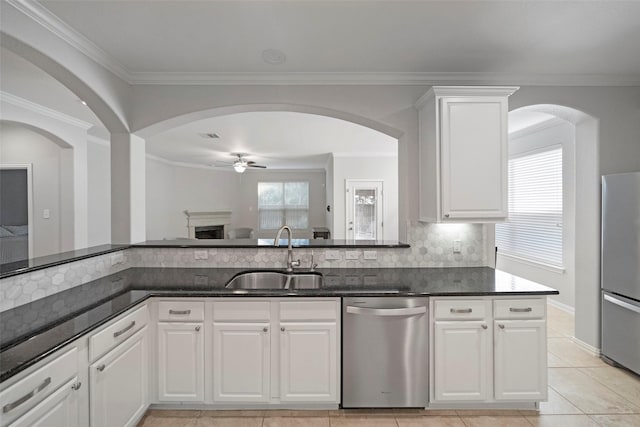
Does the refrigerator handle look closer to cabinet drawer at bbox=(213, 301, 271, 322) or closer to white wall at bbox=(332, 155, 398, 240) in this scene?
cabinet drawer at bbox=(213, 301, 271, 322)

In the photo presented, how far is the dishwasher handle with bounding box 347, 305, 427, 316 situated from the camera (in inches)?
85.8

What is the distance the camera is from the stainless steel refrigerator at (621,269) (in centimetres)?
267

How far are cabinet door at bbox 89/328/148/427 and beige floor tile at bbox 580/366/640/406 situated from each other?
3489mm

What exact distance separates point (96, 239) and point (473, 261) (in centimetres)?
578

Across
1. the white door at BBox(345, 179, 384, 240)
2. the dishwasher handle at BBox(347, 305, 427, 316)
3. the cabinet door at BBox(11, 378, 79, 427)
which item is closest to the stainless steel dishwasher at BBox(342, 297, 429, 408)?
the dishwasher handle at BBox(347, 305, 427, 316)

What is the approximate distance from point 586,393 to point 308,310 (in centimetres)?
228

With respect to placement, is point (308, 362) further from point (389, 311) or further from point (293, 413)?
point (389, 311)

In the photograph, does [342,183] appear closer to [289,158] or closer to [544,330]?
[289,158]

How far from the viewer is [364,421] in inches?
87.3

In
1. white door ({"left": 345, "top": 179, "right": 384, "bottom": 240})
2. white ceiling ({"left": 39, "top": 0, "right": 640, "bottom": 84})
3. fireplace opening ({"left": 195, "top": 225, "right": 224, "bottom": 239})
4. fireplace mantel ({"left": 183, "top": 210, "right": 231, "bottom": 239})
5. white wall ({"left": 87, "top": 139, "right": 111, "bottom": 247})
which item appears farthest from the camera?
fireplace opening ({"left": 195, "top": 225, "right": 224, "bottom": 239})

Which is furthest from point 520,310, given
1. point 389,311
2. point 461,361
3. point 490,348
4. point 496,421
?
point 389,311

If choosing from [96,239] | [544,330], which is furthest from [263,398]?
[96,239]

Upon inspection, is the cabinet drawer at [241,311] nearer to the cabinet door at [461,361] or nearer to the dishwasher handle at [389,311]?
the dishwasher handle at [389,311]

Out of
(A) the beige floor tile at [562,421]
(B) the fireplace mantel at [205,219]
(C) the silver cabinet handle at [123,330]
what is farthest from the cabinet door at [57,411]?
(B) the fireplace mantel at [205,219]
